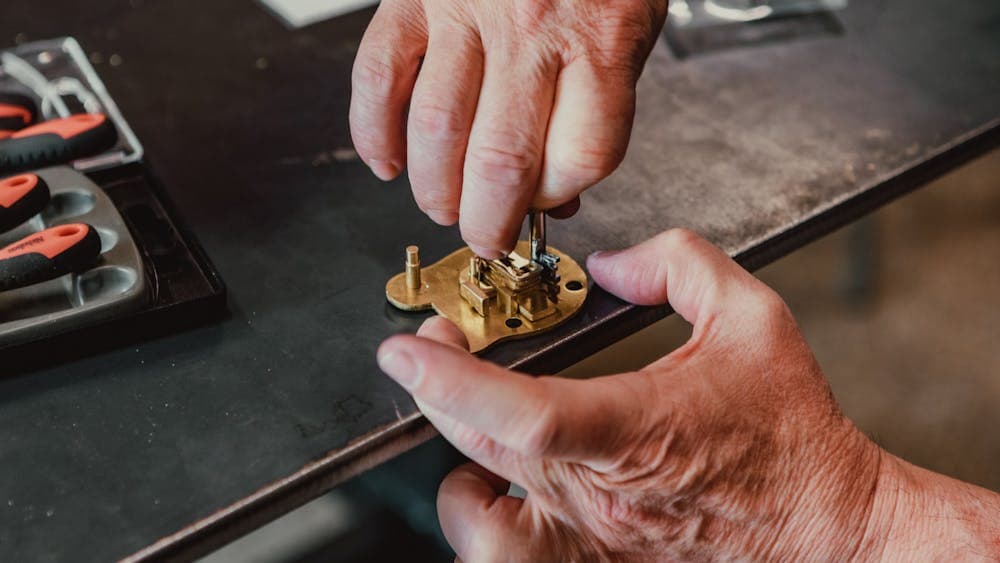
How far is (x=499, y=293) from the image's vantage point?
Result: 0.76 metres

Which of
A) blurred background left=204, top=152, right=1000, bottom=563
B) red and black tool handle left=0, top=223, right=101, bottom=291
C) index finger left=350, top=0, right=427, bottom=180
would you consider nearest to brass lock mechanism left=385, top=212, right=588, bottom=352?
index finger left=350, top=0, right=427, bottom=180

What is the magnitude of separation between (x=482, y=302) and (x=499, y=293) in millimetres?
21

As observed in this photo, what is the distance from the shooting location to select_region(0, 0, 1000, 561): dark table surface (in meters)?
0.63

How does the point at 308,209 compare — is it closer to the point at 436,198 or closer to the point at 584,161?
the point at 436,198

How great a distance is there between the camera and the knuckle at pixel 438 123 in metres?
0.64

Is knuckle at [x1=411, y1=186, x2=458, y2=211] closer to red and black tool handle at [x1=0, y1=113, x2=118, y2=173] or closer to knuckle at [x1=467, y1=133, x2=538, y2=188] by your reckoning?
knuckle at [x1=467, y1=133, x2=538, y2=188]

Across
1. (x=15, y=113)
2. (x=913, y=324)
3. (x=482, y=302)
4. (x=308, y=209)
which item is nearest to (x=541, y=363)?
(x=482, y=302)

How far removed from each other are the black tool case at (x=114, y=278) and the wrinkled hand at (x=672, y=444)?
22 centimetres

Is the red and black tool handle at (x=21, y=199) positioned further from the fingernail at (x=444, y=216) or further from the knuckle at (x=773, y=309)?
the knuckle at (x=773, y=309)

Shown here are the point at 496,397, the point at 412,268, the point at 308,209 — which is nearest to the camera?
the point at 496,397

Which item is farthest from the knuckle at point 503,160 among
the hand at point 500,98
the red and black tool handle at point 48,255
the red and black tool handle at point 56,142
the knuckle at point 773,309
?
the red and black tool handle at point 56,142

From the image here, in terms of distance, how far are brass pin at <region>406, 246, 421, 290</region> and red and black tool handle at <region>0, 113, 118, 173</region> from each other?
13.3 inches

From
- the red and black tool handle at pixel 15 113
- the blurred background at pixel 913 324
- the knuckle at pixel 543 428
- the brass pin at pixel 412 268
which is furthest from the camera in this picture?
the blurred background at pixel 913 324

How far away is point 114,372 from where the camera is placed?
0.71 m
